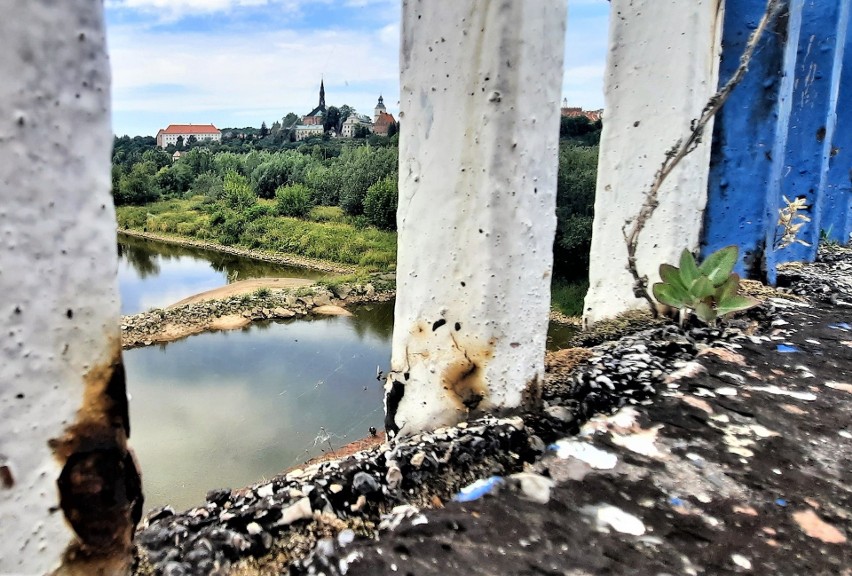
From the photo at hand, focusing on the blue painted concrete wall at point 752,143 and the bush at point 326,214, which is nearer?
the blue painted concrete wall at point 752,143

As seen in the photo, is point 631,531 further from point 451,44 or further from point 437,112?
point 451,44

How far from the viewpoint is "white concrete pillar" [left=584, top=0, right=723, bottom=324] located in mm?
2244

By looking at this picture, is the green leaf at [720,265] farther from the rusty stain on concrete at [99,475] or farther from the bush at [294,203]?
the bush at [294,203]

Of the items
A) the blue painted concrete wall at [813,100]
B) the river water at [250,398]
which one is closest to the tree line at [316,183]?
the river water at [250,398]

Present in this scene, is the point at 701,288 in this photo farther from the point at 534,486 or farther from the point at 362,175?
the point at 362,175

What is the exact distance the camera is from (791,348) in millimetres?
2154

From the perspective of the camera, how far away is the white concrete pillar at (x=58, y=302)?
767 mm

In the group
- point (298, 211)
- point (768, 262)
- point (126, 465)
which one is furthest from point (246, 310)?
point (126, 465)

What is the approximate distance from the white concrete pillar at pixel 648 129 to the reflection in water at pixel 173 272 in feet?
56.9

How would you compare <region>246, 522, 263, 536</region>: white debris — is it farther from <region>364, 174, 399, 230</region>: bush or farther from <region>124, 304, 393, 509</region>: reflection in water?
<region>364, 174, 399, 230</region>: bush

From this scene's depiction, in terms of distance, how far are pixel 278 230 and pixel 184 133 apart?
4545 cm

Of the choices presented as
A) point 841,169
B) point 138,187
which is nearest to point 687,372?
point 841,169

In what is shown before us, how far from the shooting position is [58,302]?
2.71 ft

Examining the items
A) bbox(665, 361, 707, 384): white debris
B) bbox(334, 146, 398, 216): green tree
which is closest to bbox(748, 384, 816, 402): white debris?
bbox(665, 361, 707, 384): white debris
